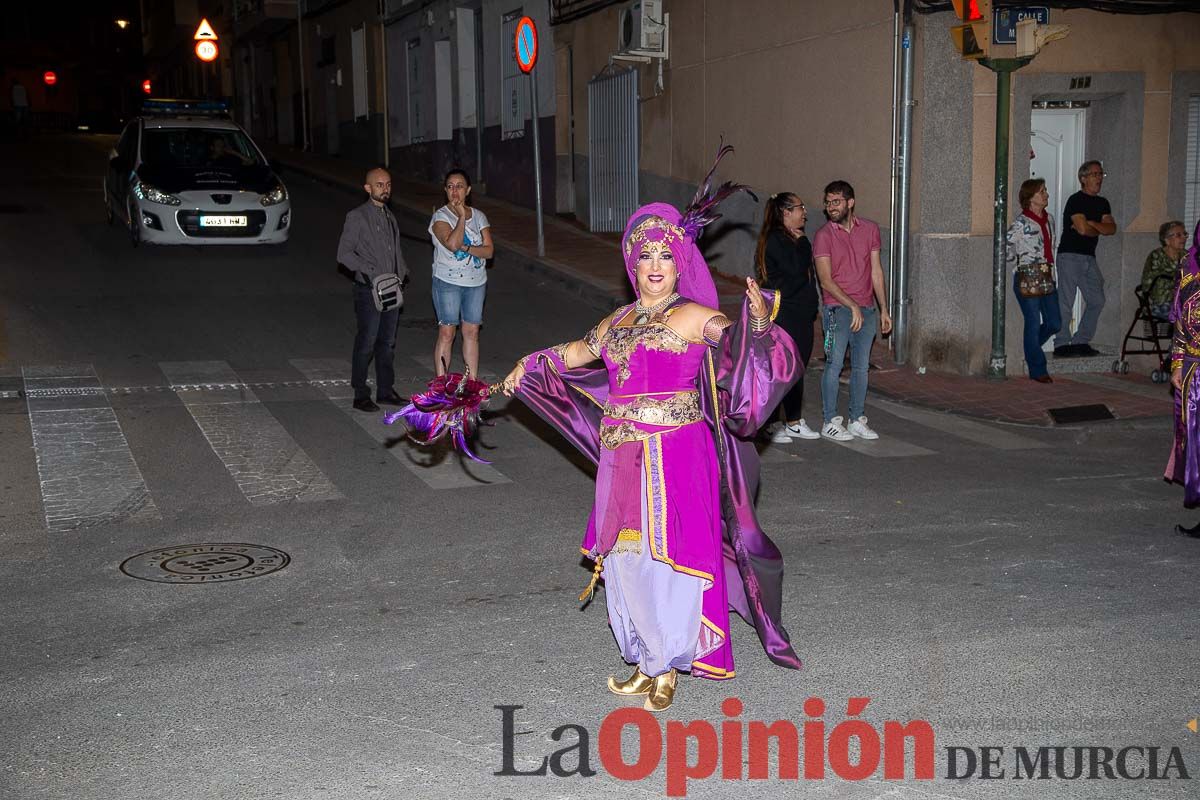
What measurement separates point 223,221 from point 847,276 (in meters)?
10.4

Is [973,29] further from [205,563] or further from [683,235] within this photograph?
[205,563]

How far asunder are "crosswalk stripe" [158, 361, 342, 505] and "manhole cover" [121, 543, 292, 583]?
0.97 m

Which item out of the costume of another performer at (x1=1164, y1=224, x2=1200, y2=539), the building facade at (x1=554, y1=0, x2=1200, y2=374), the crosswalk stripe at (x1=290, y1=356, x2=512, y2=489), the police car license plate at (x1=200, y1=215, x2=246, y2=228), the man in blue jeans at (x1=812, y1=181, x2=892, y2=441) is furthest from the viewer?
the police car license plate at (x1=200, y1=215, x2=246, y2=228)

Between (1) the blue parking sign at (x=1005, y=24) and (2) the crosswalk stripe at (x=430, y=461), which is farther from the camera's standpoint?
(1) the blue parking sign at (x=1005, y=24)

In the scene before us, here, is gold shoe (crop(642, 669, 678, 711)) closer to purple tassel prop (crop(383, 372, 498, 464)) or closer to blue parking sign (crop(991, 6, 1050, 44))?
purple tassel prop (crop(383, 372, 498, 464))

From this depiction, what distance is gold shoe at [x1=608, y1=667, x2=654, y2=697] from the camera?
511cm

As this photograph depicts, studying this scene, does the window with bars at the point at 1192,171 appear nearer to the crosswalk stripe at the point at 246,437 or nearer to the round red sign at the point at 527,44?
the round red sign at the point at 527,44

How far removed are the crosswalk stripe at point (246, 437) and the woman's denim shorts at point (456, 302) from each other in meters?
1.64

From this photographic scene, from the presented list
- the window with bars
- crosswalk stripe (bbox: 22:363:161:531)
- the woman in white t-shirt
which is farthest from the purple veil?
the window with bars

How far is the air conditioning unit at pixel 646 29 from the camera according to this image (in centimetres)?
1855

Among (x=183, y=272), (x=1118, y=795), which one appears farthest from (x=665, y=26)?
(x=1118, y=795)

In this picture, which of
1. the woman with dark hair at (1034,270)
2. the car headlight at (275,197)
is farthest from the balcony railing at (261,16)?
the woman with dark hair at (1034,270)

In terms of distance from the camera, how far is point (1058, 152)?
1388 cm

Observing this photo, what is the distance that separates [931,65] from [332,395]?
264 inches
